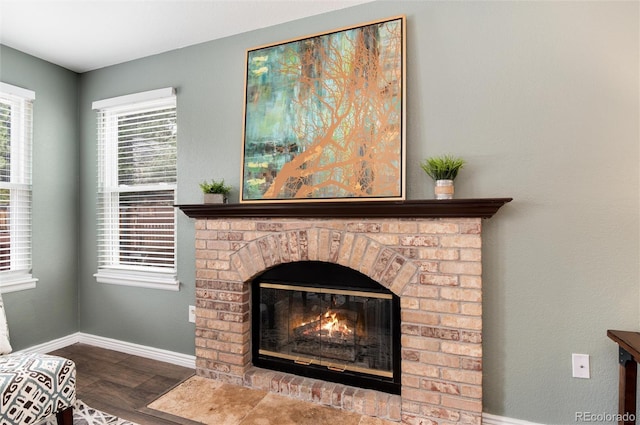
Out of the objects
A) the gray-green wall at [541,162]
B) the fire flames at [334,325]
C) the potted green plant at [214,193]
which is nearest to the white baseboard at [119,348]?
the fire flames at [334,325]

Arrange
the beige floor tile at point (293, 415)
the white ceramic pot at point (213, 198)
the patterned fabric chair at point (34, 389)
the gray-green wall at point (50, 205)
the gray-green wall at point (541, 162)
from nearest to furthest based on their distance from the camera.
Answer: the patterned fabric chair at point (34, 389) → the gray-green wall at point (541, 162) → the beige floor tile at point (293, 415) → the white ceramic pot at point (213, 198) → the gray-green wall at point (50, 205)

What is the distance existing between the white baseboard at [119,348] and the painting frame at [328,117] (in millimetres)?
1425

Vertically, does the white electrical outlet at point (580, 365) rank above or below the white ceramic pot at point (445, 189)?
below

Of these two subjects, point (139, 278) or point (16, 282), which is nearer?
point (16, 282)

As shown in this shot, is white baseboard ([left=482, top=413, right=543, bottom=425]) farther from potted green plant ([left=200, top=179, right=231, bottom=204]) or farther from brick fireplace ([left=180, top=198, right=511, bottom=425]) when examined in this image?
potted green plant ([left=200, top=179, right=231, bottom=204])

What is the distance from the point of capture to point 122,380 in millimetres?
2451

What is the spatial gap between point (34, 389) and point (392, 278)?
1938mm

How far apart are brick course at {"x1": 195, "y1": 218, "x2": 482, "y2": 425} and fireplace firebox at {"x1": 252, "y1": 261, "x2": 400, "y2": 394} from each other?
0.08 m

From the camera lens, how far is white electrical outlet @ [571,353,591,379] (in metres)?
1.76

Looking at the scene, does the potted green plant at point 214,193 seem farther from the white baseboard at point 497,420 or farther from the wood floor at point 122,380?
the white baseboard at point 497,420

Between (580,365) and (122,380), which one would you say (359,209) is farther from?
(122,380)

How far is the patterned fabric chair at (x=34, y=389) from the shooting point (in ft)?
5.29

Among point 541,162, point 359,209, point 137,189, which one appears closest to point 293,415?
point 359,209

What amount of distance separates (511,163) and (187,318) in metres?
2.53
